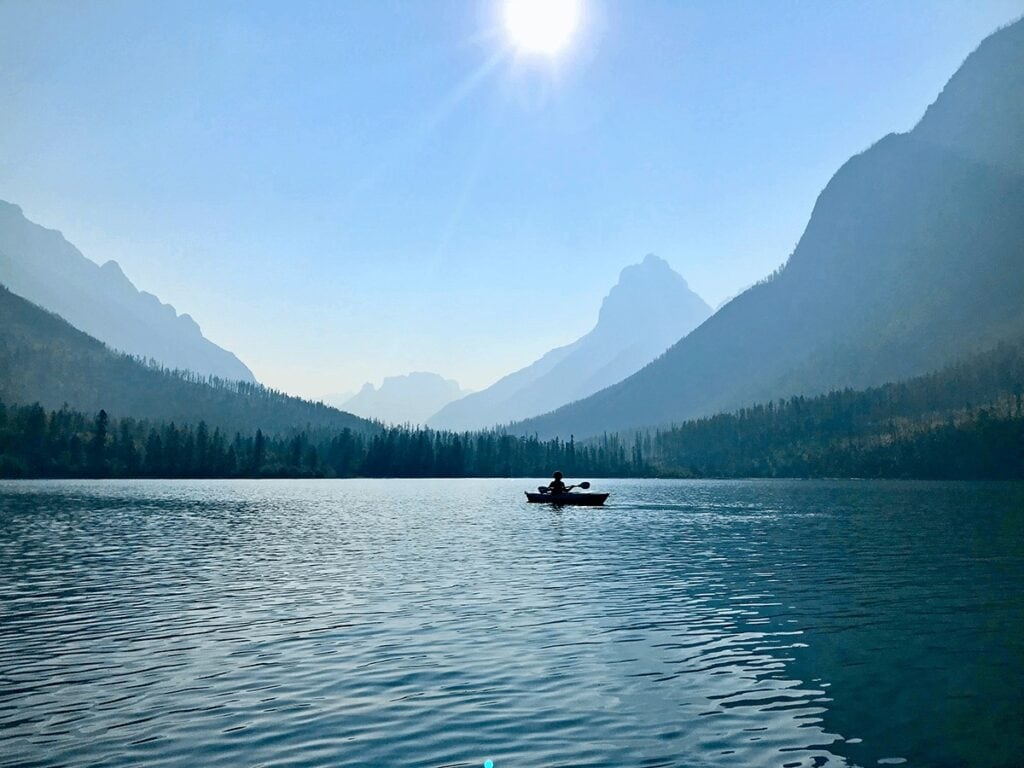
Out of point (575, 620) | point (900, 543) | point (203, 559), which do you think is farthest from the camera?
point (900, 543)

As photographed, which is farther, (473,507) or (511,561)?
(473,507)

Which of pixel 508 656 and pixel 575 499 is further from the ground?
pixel 575 499

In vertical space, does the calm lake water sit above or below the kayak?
below

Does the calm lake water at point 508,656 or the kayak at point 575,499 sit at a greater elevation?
the kayak at point 575,499

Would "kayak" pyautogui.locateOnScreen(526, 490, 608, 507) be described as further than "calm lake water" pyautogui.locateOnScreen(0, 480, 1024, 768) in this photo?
Yes

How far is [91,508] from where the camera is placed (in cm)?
11162

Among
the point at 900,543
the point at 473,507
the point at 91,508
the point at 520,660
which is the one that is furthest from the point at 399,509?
the point at 520,660

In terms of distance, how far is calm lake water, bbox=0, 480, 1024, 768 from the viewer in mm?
19875

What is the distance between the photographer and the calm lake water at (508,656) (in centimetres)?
1988

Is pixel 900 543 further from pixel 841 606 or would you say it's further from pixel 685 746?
pixel 685 746

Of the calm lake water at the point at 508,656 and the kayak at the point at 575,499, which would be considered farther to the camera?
the kayak at the point at 575,499

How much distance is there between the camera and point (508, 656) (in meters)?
29.2

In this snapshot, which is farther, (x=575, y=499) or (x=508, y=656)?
(x=575, y=499)

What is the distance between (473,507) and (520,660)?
4271 inches
